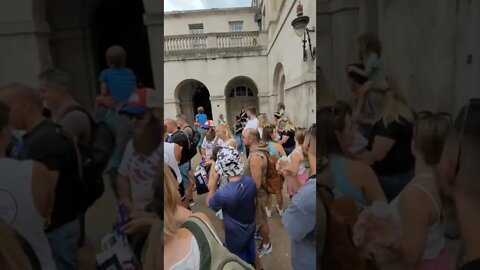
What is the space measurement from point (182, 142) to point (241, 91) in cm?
1515

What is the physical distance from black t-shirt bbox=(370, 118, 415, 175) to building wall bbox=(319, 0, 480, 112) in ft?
0.25

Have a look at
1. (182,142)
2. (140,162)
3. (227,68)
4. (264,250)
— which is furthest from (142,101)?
(227,68)

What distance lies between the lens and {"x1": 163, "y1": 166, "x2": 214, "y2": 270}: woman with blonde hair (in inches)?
54.0

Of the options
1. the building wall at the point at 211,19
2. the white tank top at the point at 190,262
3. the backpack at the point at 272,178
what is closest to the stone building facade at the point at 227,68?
the building wall at the point at 211,19

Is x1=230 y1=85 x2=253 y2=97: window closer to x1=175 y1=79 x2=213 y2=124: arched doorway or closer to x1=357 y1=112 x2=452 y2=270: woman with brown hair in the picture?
x1=175 y1=79 x2=213 y2=124: arched doorway

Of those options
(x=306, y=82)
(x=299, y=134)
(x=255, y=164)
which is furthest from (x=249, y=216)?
(x=306, y=82)

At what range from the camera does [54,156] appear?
40.2 inches

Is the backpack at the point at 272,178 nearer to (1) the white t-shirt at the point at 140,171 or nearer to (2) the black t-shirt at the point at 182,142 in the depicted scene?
(2) the black t-shirt at the point at 182,142

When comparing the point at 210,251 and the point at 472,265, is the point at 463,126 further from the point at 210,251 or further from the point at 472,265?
the point at 210,251

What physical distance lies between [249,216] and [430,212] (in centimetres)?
204

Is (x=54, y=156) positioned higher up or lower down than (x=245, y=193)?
higher up

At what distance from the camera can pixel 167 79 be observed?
650 inches

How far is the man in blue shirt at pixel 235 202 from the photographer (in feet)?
9.20

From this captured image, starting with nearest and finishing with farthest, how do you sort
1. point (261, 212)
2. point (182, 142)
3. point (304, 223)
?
1. point (304, 223)
2. point (261, 212)
3. point (182, 142)
